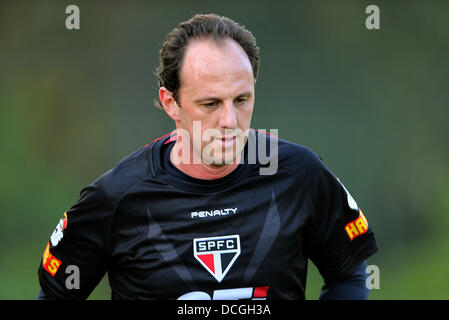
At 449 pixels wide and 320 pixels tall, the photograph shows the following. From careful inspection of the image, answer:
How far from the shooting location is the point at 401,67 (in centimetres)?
538

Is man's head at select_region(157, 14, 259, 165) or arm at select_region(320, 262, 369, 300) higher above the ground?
man's head at select_region(157, 14, 259, 165)

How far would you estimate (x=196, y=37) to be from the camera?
2090mm

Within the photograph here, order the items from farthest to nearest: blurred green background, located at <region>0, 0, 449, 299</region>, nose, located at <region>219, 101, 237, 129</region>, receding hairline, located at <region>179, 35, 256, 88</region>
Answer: blurred green background, located at <region>0, 0, 449, 299</region>
receding hairline, located at <region>179, 35, 256, 88</region>
nose, located at <region>219, 101, 237, 129</region>

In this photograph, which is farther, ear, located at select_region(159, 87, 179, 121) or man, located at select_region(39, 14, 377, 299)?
ear, located at select_region(159, 87, 179, 121)

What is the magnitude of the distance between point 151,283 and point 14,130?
374cm

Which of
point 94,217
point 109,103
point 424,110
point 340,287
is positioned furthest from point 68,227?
point 424,110

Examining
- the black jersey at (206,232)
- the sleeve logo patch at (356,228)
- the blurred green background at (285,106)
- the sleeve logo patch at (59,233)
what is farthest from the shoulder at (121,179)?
the blurred green background at (285,106)

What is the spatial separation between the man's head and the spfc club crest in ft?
0.91

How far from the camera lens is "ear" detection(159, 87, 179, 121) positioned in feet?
6.98

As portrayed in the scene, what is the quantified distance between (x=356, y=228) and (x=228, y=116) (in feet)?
2.22

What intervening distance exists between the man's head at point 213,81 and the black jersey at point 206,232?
0.61 ft

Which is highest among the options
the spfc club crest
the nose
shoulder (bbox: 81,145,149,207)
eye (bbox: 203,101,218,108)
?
eye (bbox: 203,101,218,108)

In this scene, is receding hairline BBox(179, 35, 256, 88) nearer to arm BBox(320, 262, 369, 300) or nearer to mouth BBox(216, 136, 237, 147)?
mouth BBox(216, 136, 237, 147)

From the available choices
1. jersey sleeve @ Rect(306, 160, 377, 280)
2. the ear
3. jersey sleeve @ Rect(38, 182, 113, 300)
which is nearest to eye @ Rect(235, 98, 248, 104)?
the ear
